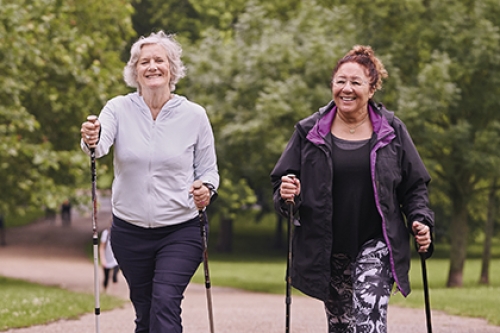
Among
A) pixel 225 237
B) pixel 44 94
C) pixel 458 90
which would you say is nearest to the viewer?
pixel 458 90

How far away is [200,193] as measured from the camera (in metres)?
5.20

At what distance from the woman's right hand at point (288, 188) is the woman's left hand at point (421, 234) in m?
0.72

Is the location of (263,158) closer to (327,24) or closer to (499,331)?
(327,24)

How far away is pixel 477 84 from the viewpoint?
1994cm

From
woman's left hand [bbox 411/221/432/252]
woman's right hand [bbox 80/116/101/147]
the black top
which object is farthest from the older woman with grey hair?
woman's left hand [bbox 411/221/432/252]

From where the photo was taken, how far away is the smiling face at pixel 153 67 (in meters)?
5.42

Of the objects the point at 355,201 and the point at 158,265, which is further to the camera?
the point at 158,265

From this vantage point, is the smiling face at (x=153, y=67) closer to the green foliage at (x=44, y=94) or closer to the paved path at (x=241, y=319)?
the paved path at (x=241, y=319)

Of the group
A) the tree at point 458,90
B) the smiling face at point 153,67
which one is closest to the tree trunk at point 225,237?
the tree at point 458,90

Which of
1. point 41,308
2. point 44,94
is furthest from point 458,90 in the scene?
A: point 41,308

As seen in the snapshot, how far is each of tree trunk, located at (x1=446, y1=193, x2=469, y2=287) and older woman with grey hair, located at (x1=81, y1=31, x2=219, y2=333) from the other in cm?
1753

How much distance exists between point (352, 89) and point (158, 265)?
1546mm

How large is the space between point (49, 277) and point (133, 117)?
19.5 metres

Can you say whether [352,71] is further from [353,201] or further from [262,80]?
[262,80]
